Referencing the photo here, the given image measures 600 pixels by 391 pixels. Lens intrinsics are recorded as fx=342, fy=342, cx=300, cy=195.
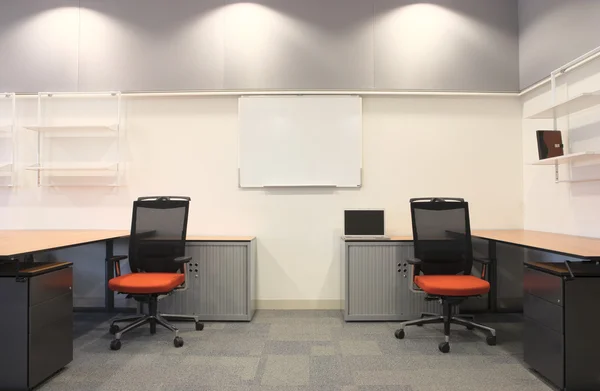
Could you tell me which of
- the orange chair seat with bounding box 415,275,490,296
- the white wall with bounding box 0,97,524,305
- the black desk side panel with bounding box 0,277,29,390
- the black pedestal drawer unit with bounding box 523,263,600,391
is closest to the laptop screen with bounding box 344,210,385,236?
the white wall with bounding box 0,97,524,305

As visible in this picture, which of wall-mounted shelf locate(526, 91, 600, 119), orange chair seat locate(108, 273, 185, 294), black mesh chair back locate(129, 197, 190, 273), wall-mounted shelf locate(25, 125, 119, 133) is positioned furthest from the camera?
wall-mounted shelf locate(25, 125, 119, 133)

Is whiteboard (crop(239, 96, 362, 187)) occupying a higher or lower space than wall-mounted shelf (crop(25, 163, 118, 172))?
higher

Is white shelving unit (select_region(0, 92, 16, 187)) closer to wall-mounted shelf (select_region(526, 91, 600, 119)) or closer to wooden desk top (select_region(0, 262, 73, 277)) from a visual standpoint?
wooden desk top (select_region(0, 262, 73, 277))

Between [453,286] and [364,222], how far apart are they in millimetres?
1045

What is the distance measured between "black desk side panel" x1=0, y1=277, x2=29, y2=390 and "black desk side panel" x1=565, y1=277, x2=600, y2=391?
127 inches

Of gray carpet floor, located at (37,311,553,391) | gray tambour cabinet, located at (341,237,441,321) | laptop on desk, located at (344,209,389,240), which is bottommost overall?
gray carpet floor, located at (37,311,553,391)

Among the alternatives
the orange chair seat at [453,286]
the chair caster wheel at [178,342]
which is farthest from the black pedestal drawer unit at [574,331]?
the chair caster wheel at [178,342]

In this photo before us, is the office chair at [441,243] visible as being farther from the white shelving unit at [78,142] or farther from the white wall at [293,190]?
the white shelving unit at [78,142]

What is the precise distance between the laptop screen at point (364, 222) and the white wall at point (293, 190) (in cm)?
36

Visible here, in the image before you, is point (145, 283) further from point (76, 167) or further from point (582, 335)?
point (582, 335)

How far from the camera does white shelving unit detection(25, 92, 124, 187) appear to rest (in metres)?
3.83

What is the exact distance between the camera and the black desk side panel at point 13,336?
202cm

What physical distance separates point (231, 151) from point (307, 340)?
2127 mm

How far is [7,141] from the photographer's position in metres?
3.85
